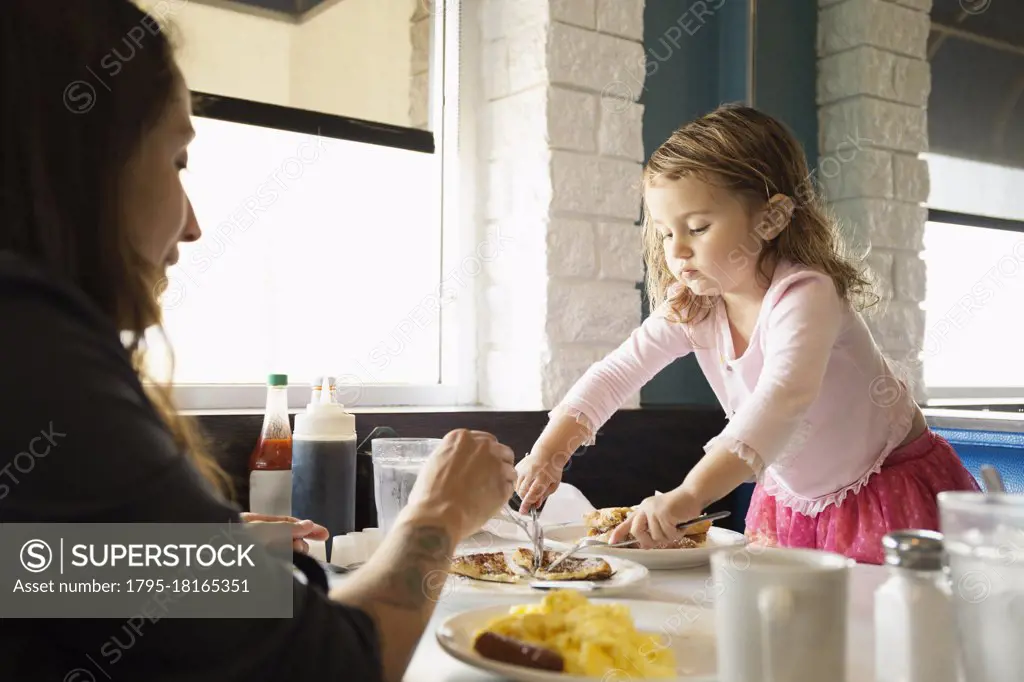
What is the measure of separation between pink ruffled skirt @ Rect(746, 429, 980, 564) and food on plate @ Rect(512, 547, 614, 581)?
1.67ft

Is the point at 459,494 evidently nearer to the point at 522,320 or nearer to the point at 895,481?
the point at 895,481

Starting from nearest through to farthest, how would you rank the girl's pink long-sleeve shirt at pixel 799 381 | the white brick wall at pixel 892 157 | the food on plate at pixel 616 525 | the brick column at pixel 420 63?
the food on plate at pixel 616 525 → the girl's pink long-sleeve shirt at pixel 799 381 → the brick column at pixel 420 63 → the white brick wall at pixel 892 157

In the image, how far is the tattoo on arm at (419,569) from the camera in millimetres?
672

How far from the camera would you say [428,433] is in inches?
63.9

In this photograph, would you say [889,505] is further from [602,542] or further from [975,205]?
[975,205]

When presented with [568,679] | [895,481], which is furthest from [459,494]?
[895,481]

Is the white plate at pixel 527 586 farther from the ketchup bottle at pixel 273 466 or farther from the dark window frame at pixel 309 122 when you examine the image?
the dark window frame at pixel 309 122

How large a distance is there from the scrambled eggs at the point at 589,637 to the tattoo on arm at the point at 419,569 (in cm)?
5

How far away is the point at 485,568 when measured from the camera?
97cm

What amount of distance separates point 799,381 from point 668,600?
0.45m

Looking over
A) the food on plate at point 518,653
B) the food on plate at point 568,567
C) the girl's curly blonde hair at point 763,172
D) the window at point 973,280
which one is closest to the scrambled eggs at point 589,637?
the food on plate at point 518,653

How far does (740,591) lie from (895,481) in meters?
1.05

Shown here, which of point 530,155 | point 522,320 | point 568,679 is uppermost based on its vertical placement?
point 530,155

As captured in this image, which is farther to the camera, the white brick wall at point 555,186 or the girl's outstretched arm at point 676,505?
the white brick wall at point 555,186
